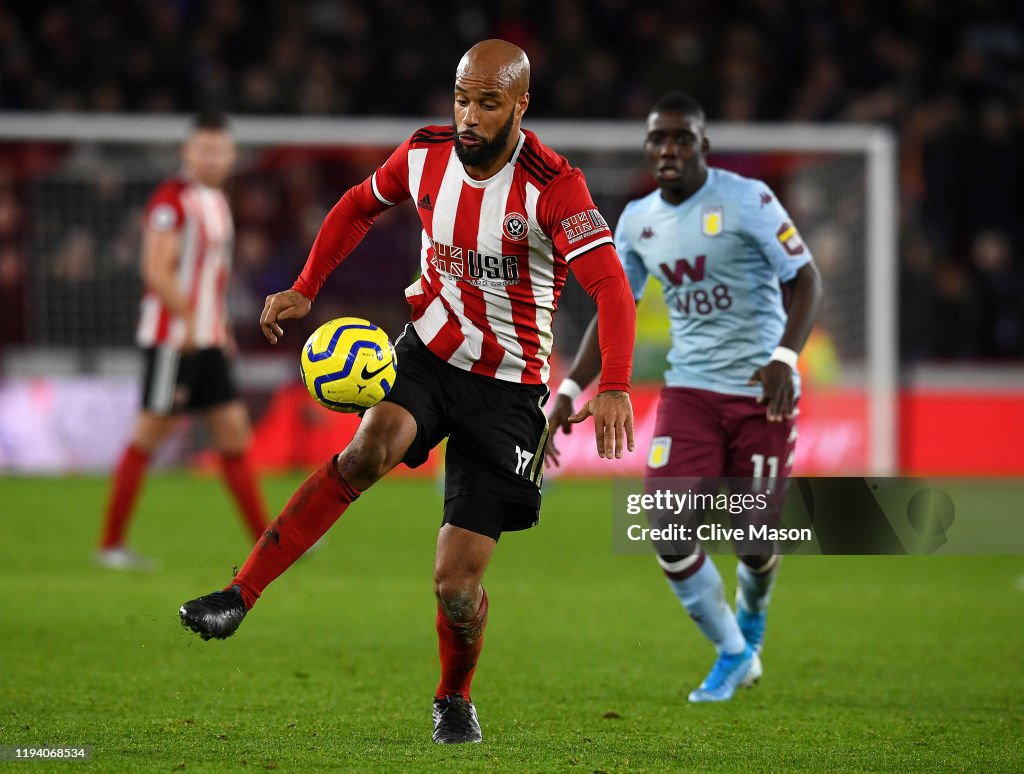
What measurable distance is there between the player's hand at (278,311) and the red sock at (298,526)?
1.60ft

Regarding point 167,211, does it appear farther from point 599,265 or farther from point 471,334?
point 599,265

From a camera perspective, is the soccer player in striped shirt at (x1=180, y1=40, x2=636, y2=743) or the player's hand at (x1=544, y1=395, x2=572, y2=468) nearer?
the soccer player in striped shirt at (x1=180, y1=40, x2=636, y2=743)

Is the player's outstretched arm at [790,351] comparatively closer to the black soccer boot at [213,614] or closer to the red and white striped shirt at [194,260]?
the black soccer boot at [213,614]

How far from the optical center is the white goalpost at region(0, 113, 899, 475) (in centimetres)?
1238

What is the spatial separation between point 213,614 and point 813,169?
10.9 m

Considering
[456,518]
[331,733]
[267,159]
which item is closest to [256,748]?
[331,733]

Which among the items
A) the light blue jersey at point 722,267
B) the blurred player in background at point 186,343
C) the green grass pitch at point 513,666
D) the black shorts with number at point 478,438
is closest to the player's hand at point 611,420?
the black shorts with number at point 478,438

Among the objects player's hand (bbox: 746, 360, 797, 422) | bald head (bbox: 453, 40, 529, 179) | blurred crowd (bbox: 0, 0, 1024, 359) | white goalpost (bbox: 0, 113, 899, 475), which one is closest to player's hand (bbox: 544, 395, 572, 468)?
player's hand (bbox: 746, 360, 797, 422)

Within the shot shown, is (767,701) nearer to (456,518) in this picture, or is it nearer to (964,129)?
(456,518)

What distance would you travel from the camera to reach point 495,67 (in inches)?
170

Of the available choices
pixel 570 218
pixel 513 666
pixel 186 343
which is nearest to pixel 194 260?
pixel 186 343

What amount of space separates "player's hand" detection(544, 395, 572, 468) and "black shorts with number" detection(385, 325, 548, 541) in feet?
1.31

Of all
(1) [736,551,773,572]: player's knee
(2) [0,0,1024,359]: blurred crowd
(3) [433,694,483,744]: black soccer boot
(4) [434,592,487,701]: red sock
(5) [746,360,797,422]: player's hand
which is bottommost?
(3) [433,694,483,744]: black soccer boot

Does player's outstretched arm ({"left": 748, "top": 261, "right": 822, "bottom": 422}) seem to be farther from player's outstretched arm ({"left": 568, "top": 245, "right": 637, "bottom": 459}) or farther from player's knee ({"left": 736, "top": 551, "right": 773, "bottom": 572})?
player's outstretched arm ({"left": 568, "top": 245, "right": 637, "bottom": 459})
